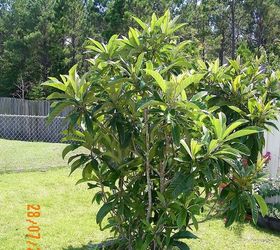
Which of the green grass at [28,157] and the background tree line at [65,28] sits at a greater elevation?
the background tree line at [65,28]

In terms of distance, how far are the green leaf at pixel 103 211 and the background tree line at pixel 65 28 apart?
1631 centimetres

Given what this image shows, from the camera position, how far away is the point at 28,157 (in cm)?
812

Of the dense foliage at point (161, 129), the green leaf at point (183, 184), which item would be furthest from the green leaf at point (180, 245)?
the green leaf at point (183, 184)

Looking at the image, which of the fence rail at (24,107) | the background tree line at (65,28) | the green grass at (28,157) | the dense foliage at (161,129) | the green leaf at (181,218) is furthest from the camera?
the background tree line at (65,28)

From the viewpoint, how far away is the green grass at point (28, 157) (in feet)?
23.8

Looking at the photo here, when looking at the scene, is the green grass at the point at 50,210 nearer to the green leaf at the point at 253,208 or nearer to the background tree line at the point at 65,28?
the green leaf at the point at 253,208

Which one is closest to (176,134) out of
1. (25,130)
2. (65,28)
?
(25,130)

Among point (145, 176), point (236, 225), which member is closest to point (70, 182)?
point (236, 225)

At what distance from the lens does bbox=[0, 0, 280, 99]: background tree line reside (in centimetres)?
1955

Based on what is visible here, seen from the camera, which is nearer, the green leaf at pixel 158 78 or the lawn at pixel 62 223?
the green leaf at pixel 158 78

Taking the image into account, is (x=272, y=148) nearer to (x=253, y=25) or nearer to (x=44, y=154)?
(x=44, y=154)

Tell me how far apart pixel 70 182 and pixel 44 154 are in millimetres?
2224

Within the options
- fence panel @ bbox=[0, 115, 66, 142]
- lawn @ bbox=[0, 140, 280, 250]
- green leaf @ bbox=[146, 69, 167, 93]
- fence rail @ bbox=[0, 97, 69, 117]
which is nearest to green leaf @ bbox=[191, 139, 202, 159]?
green leaf @ bbox=[146, 69, 167, 93]
